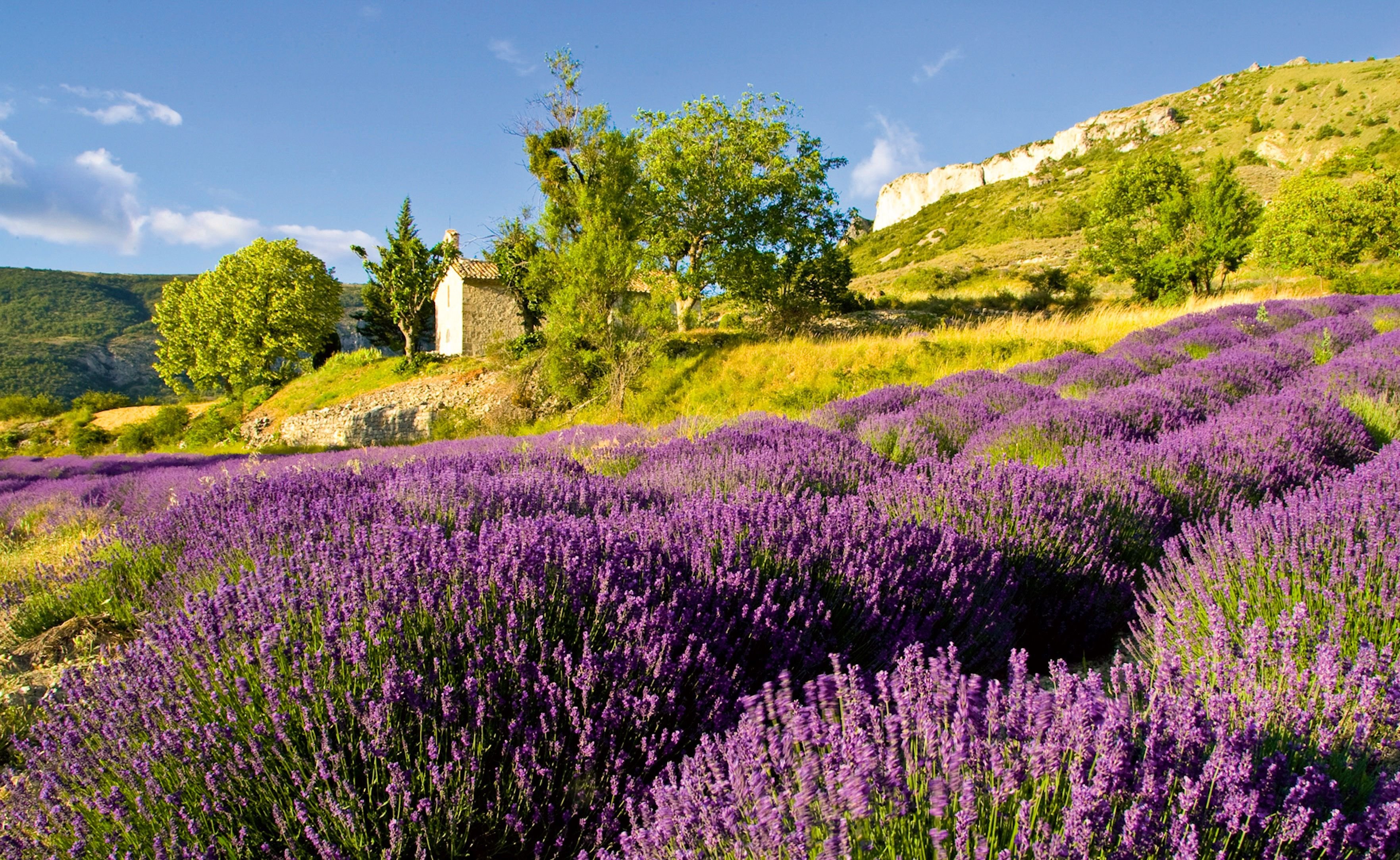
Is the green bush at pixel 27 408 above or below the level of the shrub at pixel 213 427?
above

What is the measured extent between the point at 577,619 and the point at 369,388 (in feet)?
77.5

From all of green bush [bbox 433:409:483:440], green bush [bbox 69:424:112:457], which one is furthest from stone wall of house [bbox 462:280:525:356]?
green bush [bbox 69:424:112:457]

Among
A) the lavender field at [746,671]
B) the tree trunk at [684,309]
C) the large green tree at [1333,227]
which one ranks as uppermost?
the large green tree at [1333,227]

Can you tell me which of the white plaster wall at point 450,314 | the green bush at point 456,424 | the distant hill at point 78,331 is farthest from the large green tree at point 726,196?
the distant hill at point 78,331

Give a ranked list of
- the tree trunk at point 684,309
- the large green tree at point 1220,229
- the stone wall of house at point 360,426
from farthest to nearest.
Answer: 1. the large green tree at point 1220,229
2. the tree trunk at point 684,309
3. the stone wall of house at point 360,426

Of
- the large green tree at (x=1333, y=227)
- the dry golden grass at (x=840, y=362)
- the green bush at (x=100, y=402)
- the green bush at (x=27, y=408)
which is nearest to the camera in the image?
the dry golden grass at (x=840, y=362)

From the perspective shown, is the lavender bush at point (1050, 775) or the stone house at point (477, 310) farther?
the stone house at point (477, 310)

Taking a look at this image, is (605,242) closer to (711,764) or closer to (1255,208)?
(711,764)

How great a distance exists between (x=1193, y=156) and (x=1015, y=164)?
3840 cm

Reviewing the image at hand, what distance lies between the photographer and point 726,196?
1805cm

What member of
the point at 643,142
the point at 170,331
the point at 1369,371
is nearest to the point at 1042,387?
the point at 1369,371

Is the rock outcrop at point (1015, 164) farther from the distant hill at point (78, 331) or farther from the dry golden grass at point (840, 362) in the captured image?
the distant hill at point (78, 331)

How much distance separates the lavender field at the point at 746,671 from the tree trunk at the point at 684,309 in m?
15.8

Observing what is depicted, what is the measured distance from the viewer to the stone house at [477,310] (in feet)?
86.2
